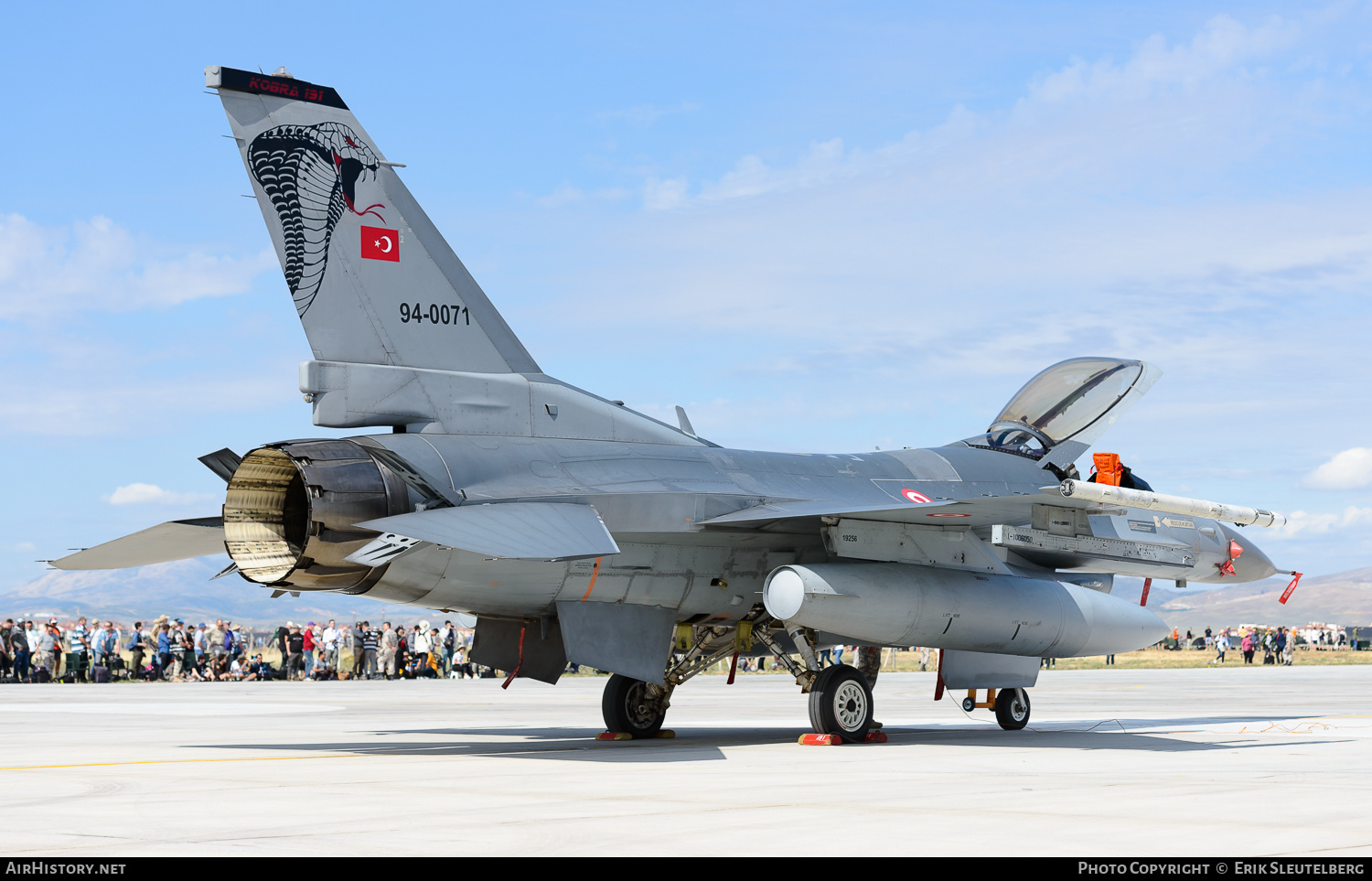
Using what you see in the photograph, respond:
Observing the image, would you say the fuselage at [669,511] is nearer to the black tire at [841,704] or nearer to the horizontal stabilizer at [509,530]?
the horizontal stabilizer at [509,530]

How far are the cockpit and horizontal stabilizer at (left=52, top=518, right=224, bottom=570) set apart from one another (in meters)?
7.89

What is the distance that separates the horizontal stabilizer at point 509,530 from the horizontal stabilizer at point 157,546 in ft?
8.50

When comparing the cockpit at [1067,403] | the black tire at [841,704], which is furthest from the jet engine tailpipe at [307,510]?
the cockpit at [1067,403]

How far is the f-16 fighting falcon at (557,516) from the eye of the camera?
10273 millimetres

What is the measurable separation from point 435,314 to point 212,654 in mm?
21004

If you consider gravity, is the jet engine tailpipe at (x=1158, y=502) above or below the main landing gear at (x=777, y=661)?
above

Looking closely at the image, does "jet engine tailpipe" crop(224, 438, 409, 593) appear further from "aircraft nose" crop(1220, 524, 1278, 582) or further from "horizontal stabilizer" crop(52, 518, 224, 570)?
"aircraft nose" crop(1220, 524, 1278, 582)

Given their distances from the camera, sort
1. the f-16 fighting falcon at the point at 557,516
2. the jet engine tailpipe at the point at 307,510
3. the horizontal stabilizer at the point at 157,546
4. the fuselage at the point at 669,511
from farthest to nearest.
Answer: the horizontal stabilizer at the point at 157,546 < the fuselage at the point at 669,511 < the f-16 fighting falcon at the point at 557,516 < the jet engine tailpipe at the point at 307,510

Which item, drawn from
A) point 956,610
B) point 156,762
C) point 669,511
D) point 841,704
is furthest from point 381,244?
point 956,610

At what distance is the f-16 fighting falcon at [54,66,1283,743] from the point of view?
10273 mm

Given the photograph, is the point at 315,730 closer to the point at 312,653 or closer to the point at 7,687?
the point at 7,687

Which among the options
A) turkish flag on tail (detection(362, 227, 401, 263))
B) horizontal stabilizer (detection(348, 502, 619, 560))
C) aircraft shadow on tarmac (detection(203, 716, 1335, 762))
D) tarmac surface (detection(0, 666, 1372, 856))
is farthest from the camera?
aircraft shadow on tarmac (detection(203, 716, 1335, 762))

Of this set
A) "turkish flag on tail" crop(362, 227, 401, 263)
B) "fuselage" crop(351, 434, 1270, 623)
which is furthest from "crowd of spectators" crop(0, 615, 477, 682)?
"turkish flag on tail" crop(362, 227, 401, 263)
